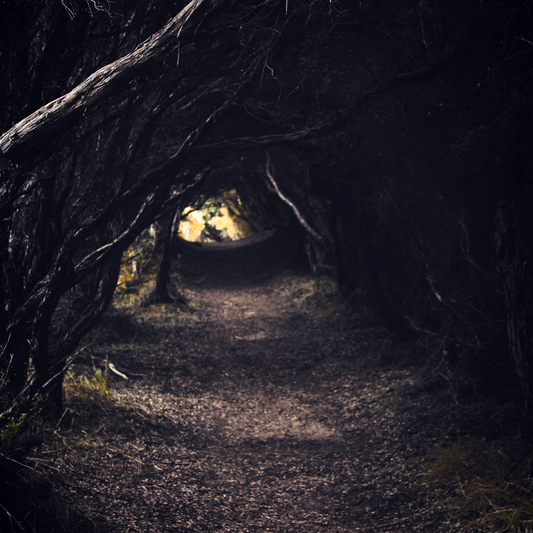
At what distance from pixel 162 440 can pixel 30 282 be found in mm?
2418

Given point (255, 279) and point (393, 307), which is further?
point (255, 279)

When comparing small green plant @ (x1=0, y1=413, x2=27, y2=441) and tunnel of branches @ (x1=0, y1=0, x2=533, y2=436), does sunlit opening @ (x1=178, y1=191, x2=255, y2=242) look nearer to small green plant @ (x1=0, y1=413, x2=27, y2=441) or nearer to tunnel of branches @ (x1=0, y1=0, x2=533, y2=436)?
tunnel of branches @ (x1=0, y1=0, x2=533, y2=436)

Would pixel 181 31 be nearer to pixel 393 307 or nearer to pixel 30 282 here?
pixel 30 282

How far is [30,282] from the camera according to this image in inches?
212

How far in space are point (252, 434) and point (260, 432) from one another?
0.12 m

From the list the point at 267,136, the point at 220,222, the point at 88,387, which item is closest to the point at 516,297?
the point at 267,136

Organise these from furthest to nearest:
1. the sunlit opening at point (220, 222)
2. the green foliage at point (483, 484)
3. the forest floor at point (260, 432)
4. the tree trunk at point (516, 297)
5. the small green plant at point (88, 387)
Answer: the sunlit opening at point (220, 222) < the small green plant at point (88, 387) < the tree trunk at point (516, 297) < the forest floor at point (260, 432) < the green foliage at point (483, 484)

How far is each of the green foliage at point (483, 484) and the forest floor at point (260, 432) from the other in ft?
0.24

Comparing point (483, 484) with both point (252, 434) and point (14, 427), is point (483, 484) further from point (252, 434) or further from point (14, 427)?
point (14, 427)

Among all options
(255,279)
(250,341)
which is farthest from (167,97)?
(255,279)

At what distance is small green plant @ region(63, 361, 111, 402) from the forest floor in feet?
0.10

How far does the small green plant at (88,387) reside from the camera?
6.57m

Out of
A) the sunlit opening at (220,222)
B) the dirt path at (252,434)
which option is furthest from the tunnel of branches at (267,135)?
the sunlit opening at (220,222)

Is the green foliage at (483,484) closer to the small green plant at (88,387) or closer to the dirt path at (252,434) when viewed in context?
the dirt path at (252,434)
